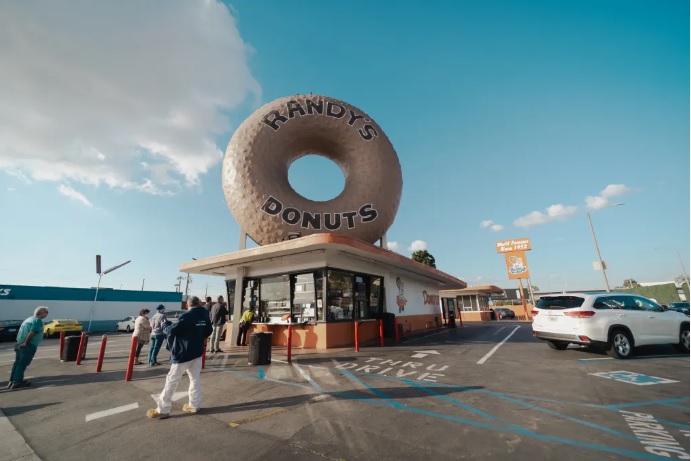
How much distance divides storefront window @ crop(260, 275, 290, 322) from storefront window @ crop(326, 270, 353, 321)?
1.98 m

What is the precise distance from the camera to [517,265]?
37531mm

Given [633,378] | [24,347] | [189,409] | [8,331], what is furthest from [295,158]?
[8,331]

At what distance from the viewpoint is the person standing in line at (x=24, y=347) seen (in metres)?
6.69

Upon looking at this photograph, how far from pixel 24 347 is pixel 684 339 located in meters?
17.5

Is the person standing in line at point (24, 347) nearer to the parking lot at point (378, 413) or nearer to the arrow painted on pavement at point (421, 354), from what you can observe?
the parking lot at point (378, 413)

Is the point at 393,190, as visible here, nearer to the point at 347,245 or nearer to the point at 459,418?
the point at 347,245

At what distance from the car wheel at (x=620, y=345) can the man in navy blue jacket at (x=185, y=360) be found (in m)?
9.98

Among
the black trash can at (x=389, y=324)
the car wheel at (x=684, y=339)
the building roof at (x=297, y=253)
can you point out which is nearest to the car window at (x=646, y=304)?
the car wheel at (x=684, y=339)

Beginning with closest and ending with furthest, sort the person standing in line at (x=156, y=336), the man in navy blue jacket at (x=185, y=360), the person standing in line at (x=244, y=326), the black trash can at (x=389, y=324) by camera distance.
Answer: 1. the man in navy blue jacket at (x=185, y=360)
2. the person standing in line at (x=156, y=336)
3. the person standing in line at (x=244, y=326)
4. the black trash can at (x=389, y=324)

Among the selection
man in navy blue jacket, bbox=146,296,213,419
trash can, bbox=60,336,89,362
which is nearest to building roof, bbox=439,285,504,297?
trash can, bbox=60,336,89,362

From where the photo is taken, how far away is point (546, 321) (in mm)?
8445

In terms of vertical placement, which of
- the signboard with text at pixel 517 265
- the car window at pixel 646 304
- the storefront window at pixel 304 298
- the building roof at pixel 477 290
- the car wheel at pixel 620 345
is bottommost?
the car wheel at pixel 620 345

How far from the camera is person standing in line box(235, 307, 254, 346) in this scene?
11602 millimetres

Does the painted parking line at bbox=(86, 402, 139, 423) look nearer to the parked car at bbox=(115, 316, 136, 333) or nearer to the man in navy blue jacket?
the man in navy blue jacket
